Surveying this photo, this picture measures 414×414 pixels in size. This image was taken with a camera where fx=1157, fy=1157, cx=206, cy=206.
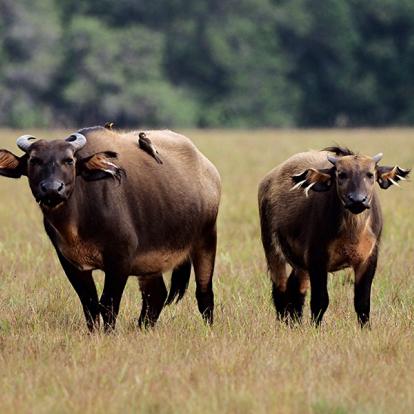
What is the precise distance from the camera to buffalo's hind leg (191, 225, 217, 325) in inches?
364

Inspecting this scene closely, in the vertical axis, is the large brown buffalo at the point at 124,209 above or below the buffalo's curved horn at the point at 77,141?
below

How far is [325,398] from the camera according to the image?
5.91 meters

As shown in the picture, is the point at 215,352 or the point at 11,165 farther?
the point at 11,165

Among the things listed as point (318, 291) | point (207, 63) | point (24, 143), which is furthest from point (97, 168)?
point (207, 63)

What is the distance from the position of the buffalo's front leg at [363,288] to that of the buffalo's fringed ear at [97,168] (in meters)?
1.96

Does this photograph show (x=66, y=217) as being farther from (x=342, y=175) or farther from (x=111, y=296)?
(x=342, y=175)

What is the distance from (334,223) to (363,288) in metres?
0.52

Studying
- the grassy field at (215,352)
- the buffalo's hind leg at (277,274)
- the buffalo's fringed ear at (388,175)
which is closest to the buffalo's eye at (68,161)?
the grassy field at (215,352)

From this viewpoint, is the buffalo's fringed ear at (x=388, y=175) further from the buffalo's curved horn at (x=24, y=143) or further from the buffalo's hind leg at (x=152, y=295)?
the buffalo's curved horn at (x=24, y=143)

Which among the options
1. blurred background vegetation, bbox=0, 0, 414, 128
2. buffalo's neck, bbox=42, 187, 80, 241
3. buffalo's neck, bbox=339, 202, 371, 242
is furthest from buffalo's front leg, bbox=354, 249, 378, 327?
blurred background vegetation, bbox=0, 0, 414, 128

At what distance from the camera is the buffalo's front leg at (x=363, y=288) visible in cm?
840

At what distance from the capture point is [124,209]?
827cm

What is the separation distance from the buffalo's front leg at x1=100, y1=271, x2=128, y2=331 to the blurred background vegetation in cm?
4928

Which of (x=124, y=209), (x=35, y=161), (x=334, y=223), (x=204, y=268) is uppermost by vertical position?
(x=35, y=161)
